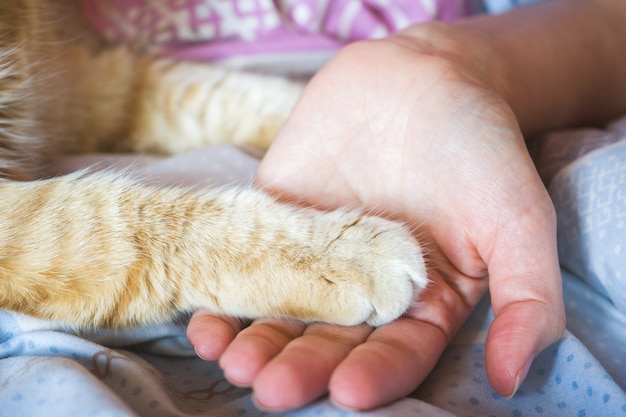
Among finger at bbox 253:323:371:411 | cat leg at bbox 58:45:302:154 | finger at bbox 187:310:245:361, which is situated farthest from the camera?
cat leg at bbox 58:45:302:154

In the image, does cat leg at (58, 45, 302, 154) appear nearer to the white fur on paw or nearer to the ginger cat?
the ginger cat

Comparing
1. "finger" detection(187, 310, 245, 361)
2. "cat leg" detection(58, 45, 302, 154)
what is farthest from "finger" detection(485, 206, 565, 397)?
"cat leg" detection(58, 45, 302, 154)

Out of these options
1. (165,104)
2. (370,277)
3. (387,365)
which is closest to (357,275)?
(370,277)

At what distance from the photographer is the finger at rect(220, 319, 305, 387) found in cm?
64

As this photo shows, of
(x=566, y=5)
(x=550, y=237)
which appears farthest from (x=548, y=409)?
(x=566, y=5)

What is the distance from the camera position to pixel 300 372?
2.02 feet

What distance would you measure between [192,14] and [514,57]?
2.35ft

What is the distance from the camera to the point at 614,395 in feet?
2.18

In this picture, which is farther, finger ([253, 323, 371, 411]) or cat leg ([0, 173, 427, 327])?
cat leg ([0, 173, 427, 327])

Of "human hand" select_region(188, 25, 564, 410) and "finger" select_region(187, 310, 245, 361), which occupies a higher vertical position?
"human hand" select_region(188, 25, 564, 410)

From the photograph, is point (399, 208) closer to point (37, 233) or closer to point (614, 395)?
point (614, 395)

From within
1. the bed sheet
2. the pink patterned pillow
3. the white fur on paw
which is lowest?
the bed sheet

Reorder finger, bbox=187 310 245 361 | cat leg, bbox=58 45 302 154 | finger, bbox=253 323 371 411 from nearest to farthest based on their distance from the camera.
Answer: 1. finger, bbox=253 323 371 411
2. finger, bbox=187 310 245 361
3. cat leg, bbox=58 45 302 154

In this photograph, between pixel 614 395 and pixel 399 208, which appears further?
pixel 399 208
